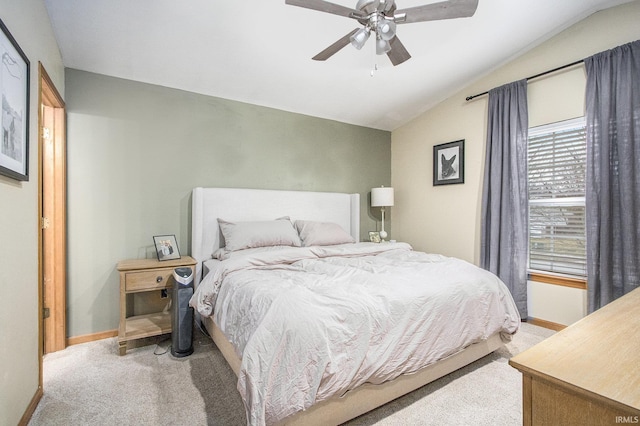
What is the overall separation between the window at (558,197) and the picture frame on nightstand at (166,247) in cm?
370

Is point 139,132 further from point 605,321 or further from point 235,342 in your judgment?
point 605,321

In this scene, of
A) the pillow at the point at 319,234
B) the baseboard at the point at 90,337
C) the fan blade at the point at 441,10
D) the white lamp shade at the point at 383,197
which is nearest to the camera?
the fan blade at the point at 441,10

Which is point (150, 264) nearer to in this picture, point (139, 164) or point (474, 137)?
point (139, 164)

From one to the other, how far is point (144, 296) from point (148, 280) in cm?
54

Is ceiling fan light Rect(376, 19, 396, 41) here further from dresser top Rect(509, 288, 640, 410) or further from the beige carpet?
the beige carpet

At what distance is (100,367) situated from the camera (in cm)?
218

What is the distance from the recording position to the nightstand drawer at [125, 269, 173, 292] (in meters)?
2.36

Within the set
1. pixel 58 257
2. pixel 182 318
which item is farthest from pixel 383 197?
pixel 58 257

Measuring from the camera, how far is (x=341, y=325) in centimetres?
142

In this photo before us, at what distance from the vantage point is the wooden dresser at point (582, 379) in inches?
25.4

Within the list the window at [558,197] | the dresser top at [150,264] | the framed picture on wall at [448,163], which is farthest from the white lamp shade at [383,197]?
the dresser top at [150,264]

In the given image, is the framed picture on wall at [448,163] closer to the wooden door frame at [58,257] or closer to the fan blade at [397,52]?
the fan blade at [397,52]

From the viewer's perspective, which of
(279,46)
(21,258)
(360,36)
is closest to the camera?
(21,258)

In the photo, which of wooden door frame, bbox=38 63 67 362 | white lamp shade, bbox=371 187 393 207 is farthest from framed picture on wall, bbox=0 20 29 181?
white lamp shade, bbox=371 187 393 207
